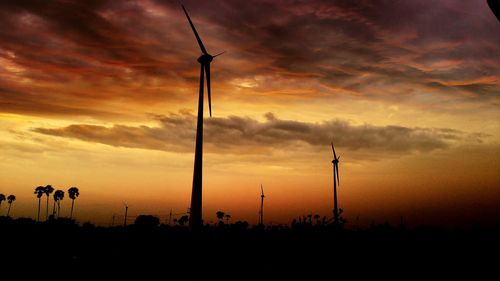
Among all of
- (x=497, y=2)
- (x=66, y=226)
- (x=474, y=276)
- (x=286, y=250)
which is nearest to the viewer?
(x=497, y=2)

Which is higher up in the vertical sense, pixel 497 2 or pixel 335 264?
pixel 497 2

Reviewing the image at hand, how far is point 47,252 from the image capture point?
41000mm

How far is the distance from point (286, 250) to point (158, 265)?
21.2 meters

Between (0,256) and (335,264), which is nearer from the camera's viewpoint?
(0,256)

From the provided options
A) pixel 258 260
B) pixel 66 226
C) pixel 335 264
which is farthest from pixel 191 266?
pixel 66 226

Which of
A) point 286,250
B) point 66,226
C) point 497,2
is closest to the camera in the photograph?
point 497,2

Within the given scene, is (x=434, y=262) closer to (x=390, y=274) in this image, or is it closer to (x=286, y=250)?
(x=390, y=274)

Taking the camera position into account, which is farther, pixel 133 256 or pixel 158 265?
pixel 133 256

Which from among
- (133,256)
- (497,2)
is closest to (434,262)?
(133,256)

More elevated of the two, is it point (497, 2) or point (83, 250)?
point (497, 2)

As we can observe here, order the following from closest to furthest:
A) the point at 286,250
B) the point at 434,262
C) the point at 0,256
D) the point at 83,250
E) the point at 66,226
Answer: the point at 0,256 → the point at 434,262 → the point at 83,250 → the point at 286,250 → the point at 66,226

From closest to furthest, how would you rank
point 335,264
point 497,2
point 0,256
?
point 497,2, point 0,256, point 335,264

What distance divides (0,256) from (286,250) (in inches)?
1294

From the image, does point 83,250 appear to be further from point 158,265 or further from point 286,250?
point 286,250
